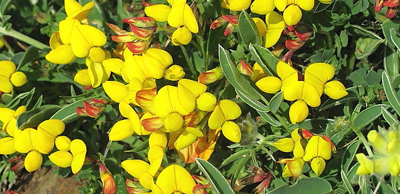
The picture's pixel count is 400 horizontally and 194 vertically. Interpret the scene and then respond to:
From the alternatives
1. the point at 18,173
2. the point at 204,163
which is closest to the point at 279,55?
the point at 204,163

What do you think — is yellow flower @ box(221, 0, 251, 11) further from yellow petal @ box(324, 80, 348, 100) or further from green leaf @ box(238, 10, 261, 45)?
yellow petal @ box(324, 80, 348, 100)

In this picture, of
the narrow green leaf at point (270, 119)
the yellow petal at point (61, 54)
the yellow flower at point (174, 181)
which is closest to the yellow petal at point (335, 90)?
the narrow green leaf at point (270, 119)

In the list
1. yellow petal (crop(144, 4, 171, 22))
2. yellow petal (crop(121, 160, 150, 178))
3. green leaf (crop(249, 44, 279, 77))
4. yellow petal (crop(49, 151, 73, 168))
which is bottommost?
yellow petal (crop(49, 151, 73, 168))

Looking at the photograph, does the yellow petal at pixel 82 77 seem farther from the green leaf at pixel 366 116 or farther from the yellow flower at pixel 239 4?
the green leaf at pixel 366 116

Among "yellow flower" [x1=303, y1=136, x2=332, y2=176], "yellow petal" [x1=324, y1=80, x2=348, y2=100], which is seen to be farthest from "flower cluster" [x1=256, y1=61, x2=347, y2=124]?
"yellow flower" [x1=303, y1=136, x2=332, y2=176]

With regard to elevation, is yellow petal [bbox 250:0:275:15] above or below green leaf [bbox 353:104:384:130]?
above

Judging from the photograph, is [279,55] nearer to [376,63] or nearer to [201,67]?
[201,67]
